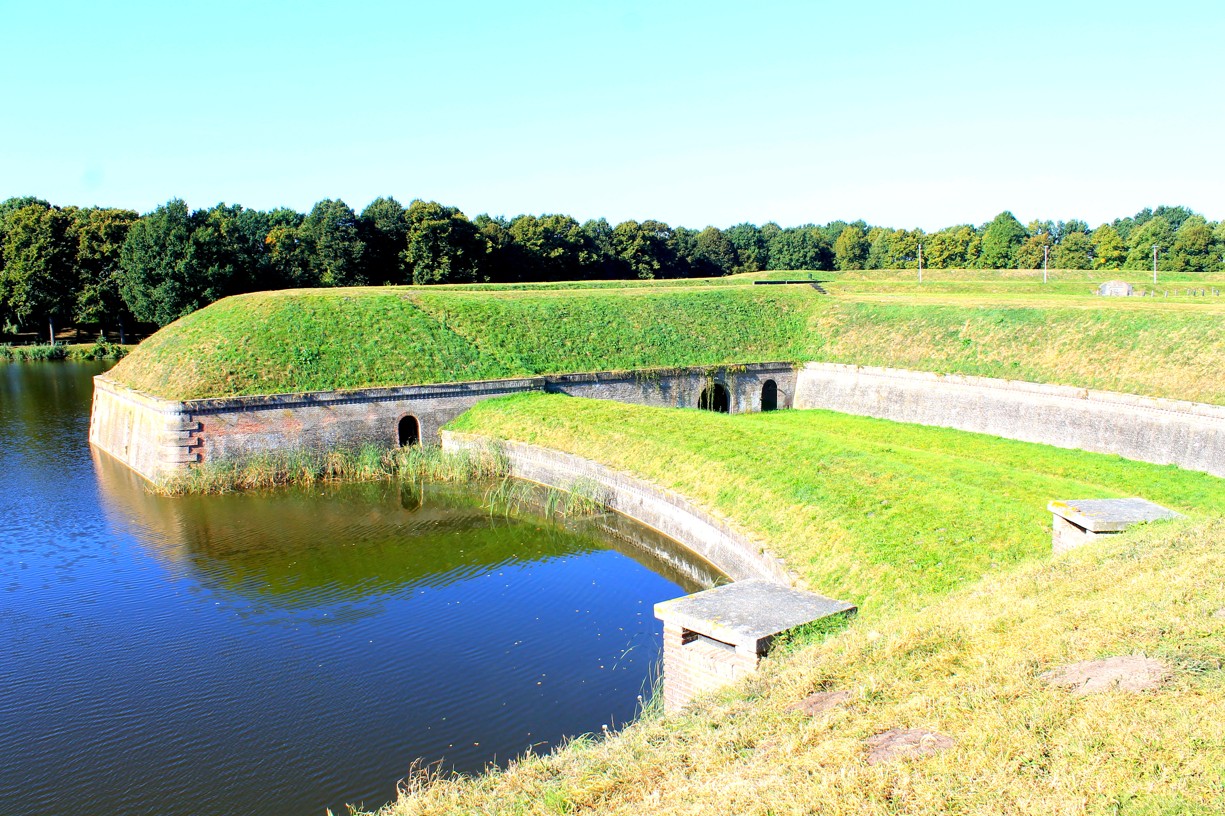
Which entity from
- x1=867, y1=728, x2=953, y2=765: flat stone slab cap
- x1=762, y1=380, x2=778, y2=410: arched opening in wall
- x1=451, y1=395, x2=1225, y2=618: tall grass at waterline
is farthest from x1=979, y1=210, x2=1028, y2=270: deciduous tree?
x1=867, y1=728, x2=953, y2=765: flat stone slab cap

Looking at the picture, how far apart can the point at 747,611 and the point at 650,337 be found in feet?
80.0

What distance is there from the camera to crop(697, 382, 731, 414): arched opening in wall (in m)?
32.0

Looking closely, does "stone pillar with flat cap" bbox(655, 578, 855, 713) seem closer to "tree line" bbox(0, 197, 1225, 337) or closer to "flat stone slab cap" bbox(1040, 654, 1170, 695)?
"flat stone slab cap" bbox(1040, 654, 1170, 695)

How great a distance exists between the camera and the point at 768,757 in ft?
19.5

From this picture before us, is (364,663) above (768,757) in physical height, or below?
below

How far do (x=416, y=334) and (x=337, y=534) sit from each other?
10.7 m

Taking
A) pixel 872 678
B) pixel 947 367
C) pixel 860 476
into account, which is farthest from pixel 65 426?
pixel 872 678

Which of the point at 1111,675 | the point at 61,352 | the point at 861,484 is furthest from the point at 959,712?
the point at 61,352

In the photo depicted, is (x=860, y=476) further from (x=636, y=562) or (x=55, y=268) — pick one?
(x=55, y=268)

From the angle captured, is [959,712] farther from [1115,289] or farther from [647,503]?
[1115,289]

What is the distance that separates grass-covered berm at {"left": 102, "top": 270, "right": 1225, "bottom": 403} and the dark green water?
528cm

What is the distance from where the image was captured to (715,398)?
3288 cm

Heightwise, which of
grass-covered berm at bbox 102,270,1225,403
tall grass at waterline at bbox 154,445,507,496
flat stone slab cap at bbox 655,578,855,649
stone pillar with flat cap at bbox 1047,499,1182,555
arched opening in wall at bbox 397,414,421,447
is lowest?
tall grass at waterline at bbox 154,445,507,496

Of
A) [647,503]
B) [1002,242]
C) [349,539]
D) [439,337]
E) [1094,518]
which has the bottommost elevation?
[349,539]
